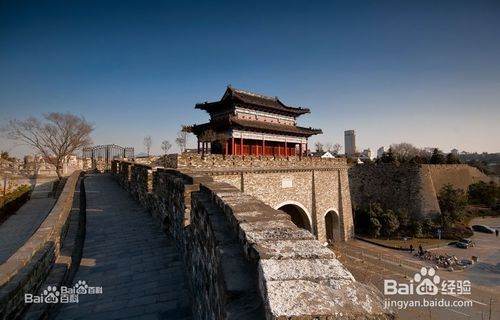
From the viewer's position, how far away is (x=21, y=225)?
1230 centimetres

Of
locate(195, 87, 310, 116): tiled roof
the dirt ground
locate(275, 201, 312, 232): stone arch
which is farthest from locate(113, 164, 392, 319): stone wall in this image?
locate(195, 87, 310, 116): tiled roof

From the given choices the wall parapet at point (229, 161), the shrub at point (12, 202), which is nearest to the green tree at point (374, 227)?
the wall parapet at point (229, 161)

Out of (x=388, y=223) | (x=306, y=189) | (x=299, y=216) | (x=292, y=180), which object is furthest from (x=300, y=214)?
(x=388, y=223)

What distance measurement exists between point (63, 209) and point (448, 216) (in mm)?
33105

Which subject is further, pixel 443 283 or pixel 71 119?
pixel 71 119

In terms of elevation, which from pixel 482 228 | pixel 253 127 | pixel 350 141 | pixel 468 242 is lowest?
pixel 468 242

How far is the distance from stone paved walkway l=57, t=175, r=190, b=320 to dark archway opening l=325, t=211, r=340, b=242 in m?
18.2

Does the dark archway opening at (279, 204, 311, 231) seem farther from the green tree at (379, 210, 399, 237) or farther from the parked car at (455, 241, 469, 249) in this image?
the parked car at (455, 241, 469, 249)

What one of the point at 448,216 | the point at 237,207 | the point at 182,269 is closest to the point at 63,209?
the point at 182,269

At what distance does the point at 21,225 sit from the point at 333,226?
2139 centimetres

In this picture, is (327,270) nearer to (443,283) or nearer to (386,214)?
(443,283)

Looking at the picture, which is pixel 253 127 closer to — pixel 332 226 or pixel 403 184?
pixel 332 226

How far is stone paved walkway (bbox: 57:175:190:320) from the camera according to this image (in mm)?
3572

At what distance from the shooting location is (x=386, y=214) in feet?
84.8
